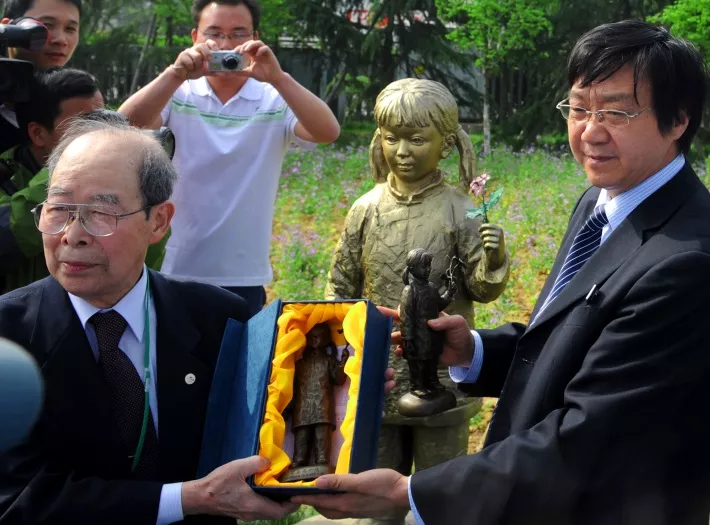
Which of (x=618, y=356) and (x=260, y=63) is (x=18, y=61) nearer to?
(x=260, y=63)

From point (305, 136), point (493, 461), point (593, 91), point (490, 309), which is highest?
point (593, 91)

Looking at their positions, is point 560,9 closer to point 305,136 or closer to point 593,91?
point 305,136

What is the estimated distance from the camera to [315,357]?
9.75 ft

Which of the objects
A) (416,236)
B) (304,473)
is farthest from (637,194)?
(416,236)

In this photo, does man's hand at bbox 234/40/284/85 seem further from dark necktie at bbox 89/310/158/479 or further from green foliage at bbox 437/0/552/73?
green foliage at bbox 437/0/552/73

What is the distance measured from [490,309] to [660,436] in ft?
17.9

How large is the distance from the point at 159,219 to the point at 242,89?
2030 millimetres

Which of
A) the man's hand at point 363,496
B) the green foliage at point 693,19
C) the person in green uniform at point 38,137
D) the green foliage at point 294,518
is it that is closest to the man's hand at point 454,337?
the man's hand at point 363,496

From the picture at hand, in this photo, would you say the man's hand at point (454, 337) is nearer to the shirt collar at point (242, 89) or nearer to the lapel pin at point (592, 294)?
the lapel pin at point (592, 294)

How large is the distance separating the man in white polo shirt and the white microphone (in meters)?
3.21

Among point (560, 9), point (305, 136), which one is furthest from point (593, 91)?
point (560, 9)

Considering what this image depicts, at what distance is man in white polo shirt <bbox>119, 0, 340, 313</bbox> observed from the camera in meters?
4.50

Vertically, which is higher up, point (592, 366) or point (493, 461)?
point (592, 366)

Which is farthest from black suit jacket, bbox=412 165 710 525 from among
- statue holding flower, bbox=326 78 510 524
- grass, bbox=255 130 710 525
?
grass, bbox=255 130 710 525
